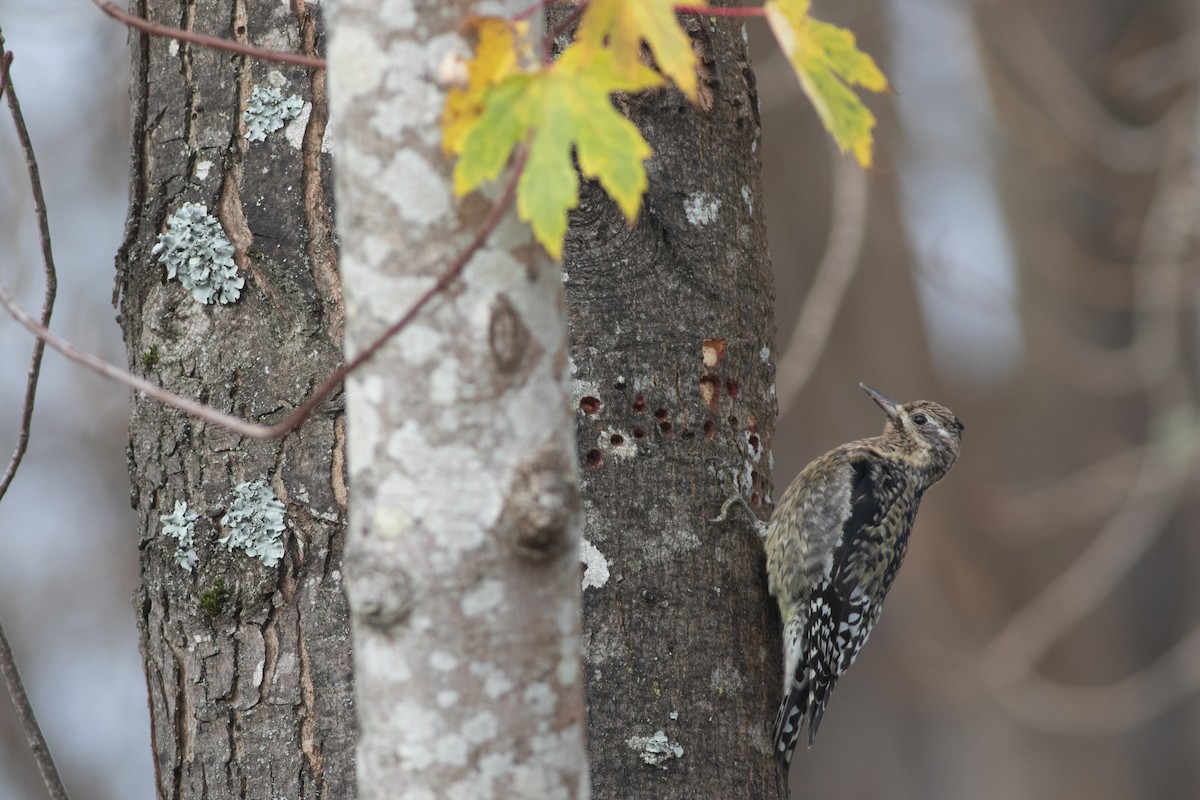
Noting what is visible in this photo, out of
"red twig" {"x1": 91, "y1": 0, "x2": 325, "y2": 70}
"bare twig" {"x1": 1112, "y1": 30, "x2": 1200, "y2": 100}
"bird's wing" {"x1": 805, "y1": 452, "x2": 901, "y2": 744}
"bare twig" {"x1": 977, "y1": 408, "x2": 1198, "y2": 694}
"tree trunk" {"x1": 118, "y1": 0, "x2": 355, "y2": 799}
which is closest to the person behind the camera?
"red twig" {"x1": 91, "y1": 0, "x2": 325, "y2": 70}

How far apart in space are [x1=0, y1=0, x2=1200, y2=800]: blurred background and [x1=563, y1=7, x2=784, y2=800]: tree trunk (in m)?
2.51

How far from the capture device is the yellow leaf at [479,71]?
59.7 inches

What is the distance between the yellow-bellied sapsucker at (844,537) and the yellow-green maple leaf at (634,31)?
1.93 metres

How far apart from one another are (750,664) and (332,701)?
37.0 inches

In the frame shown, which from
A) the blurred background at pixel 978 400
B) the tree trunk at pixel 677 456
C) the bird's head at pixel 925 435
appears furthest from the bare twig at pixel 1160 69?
the tree trunk at pixel 677 456

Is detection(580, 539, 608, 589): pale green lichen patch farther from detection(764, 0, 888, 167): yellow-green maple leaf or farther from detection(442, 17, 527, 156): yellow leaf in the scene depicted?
detection(442, 17, 527, 156): yellow leaf

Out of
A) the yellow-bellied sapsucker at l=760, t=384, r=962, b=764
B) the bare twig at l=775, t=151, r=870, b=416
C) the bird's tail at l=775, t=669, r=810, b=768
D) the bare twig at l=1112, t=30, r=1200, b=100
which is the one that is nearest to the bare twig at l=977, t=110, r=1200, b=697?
the bare twig at l=1112, t=30, r=1200, b=100

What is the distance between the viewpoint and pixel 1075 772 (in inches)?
370

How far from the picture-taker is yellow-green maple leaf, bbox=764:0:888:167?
6.05 feet

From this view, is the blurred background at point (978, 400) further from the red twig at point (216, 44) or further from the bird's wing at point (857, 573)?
the red twig at point (216, 44)

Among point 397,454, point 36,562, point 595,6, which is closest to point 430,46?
point 595,6

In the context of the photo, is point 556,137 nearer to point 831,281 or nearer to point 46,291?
point 46,291

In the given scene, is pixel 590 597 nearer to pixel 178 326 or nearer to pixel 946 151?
pixel 178 326

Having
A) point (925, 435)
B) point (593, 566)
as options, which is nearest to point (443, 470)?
point (593, 566)
